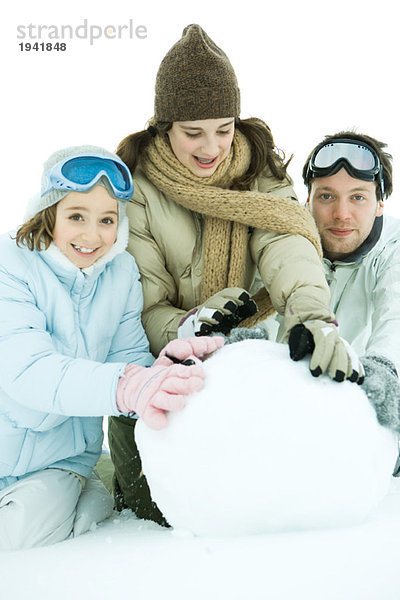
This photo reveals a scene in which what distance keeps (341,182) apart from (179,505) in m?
1.35

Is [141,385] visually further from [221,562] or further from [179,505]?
[221,562]

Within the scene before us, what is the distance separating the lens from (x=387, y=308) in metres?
2.00

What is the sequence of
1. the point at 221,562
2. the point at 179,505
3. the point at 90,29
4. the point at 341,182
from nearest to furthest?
the point at 221,562
the point at 179,505
the point at 341,182
the point at 90,29

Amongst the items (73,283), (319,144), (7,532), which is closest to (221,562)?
(7,532)

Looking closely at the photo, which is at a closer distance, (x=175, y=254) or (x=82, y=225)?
(x=82, y=225)

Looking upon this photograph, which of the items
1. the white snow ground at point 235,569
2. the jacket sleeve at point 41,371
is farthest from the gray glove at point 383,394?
the jacket sleeve at point 41,371

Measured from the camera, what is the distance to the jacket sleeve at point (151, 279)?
183cm

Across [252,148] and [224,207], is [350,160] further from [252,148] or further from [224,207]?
[224,207]

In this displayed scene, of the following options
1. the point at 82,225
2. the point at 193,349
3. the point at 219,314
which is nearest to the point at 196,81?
the point at 82,225

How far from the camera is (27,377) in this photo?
4.52 ft

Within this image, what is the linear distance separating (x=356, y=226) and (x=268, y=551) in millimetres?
1353

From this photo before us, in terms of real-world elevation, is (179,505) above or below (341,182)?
below

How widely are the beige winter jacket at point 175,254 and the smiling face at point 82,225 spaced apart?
29 centimetres

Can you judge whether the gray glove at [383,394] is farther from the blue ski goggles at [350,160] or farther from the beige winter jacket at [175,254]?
the blue ski goggles at [350,160]
